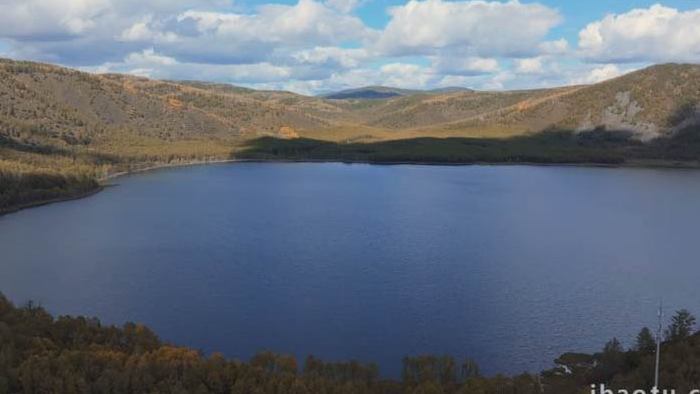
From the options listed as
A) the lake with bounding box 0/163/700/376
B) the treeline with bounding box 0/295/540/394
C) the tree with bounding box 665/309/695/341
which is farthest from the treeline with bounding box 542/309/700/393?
the treeline with bounding box 0/295/540/394

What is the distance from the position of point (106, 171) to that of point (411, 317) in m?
108

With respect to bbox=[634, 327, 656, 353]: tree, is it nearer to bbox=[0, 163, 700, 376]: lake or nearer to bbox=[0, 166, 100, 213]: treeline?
bbox=[0, 163, 700, 376]: lake

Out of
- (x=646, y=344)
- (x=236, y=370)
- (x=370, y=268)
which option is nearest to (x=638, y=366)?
(x=646, y=344)

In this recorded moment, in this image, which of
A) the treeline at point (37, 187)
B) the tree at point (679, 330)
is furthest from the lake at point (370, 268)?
the tree at point (679, 330)

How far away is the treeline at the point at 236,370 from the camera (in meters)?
28.9

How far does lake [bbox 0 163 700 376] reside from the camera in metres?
42.0

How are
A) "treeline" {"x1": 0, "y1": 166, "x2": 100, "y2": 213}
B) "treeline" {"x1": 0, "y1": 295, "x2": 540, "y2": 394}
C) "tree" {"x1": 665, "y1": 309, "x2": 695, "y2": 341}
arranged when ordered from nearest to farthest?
"treeline" {"x1": 0, "y1": 295, "x2": 540, "y2": 394}
"tree" {"x1": 665, "y1": 309, "x2": 695, "y2": 341}
"treeline" {"x1": 0, "y1": 166, "x2": 100, "y2": 213}

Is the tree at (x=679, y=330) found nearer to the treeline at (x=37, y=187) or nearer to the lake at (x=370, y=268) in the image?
the lake at (x=370, y=268)

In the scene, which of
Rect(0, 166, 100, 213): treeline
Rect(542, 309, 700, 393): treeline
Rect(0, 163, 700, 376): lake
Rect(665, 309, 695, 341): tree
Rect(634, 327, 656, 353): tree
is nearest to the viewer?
Rect(542, 309, 700, 393): treeline

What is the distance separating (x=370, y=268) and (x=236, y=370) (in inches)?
1117

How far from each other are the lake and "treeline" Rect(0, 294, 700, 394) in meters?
3.96

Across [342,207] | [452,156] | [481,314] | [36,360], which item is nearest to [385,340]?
[481,314]

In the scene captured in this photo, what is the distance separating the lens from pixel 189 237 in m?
72.8

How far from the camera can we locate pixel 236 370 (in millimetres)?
30422
